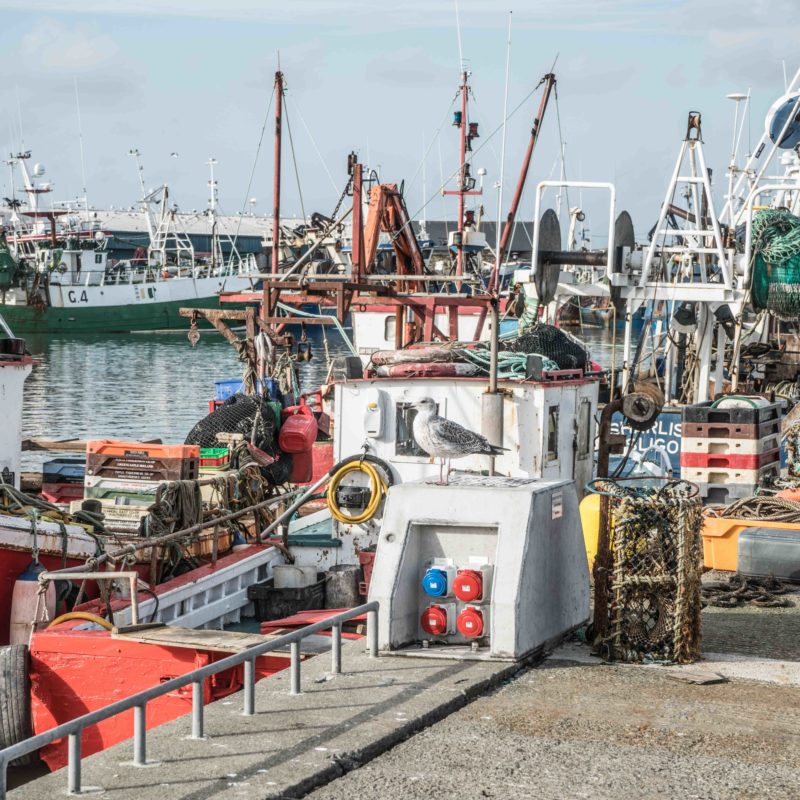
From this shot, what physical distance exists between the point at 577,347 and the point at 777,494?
2.52 m

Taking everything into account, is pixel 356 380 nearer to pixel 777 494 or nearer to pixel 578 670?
pixel 777 494

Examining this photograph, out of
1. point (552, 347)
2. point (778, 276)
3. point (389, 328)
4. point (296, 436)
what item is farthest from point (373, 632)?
point (389, 328)

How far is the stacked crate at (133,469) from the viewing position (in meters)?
12.6

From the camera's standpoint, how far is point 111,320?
Answer: 76750 mm

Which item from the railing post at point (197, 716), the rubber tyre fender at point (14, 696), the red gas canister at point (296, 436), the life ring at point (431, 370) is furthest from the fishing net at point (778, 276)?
the railing post at point (197, 716)

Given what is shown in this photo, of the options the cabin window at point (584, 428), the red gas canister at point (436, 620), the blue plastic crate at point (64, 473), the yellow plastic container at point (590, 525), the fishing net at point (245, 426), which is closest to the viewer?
the red gas canister at point (436, 620)

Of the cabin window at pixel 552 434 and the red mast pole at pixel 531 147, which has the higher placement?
the red mast pole at pixel 531 147

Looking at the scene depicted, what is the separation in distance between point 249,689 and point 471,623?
5.31 feet

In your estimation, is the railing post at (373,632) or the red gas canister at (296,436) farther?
the red gas canister at (296,436)

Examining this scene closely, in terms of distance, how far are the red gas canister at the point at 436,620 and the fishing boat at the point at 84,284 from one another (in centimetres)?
6610

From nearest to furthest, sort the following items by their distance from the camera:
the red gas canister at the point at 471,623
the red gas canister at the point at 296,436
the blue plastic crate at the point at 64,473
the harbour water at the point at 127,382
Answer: the red gas canister at the point at 471,623 → the blue plastic crate at the point at 64,473 → the red gas canister at the point at 296,436 → the harbour water at the point at 127,382

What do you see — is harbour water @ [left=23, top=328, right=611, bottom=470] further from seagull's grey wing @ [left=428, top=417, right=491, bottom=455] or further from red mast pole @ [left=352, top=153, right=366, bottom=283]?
seagull's grey wing @ [left=428, top=417, right=491, bottom=455]

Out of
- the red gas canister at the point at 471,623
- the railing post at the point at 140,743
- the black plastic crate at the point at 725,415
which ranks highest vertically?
the black plastic crate at the point at 725,415

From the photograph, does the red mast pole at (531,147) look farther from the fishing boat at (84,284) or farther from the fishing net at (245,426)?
the fishing boat at (84,284)
